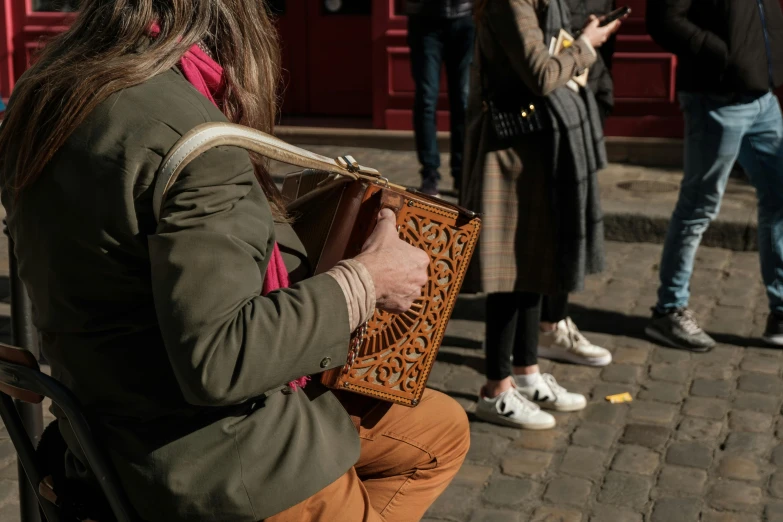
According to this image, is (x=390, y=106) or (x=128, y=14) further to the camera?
(x=390, y=106)

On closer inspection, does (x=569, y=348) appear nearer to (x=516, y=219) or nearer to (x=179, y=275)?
(x=516, y=219)

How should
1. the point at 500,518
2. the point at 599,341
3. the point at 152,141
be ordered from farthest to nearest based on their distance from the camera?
the point at 599,341 → the point at 500,518 → the point at 152,141

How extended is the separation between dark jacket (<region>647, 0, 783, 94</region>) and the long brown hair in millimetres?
3203

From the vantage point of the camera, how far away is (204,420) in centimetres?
193

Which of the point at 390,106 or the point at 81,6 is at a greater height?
the point at 81,6

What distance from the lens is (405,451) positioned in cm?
240

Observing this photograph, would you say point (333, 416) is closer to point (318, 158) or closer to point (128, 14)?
point (318, 158)

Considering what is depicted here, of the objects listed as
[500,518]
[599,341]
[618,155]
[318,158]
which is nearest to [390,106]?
[618,155]

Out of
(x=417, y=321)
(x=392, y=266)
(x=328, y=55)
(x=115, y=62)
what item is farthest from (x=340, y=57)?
(x=115, y=62)

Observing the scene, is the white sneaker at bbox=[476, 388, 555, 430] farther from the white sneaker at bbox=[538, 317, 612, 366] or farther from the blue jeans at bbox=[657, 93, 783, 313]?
the blue jeans at bbox=[657, 93, 783, 313]

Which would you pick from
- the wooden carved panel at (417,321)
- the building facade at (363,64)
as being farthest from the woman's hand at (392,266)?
the building facade at (363,64)

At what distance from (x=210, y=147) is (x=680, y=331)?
3756mm

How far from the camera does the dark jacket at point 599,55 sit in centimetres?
418

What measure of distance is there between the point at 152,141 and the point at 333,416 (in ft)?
2.22
